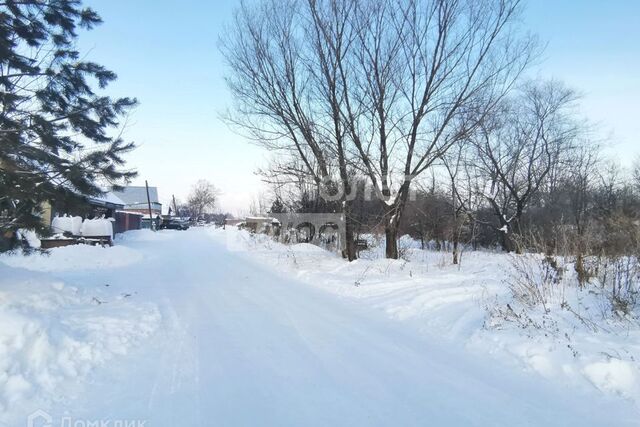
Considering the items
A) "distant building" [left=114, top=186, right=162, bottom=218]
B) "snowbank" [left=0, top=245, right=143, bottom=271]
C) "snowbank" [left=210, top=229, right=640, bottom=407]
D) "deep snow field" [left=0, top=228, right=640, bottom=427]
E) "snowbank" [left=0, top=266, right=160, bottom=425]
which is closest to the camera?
"deep snow field" [left=0, top=228, right=640, bottom=427]

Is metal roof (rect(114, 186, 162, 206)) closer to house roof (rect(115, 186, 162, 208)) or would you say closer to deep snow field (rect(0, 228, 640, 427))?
house roof (rect(115, 186, 162, 208))

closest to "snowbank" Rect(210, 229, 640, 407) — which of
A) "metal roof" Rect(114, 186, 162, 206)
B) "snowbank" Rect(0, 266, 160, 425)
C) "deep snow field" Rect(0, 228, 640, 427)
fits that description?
"deep snow field" Rect(0, 228, 640, 427)

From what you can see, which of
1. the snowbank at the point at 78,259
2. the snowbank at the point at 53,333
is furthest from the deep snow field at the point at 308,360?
the snowbank at the point at 78,259

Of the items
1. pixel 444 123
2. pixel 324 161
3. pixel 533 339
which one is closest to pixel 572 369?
pixel 533 339

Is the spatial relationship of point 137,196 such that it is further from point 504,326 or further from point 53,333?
point 504,326

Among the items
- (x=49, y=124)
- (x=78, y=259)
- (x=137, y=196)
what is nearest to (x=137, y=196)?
(x=137, y=196)

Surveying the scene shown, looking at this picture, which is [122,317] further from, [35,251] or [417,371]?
[417,371]

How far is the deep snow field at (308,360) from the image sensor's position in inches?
134

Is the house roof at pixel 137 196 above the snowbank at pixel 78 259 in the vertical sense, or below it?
above

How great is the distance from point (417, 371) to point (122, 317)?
4.48 meters

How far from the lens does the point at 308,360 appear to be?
4566 millimetres

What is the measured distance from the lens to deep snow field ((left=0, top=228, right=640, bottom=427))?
3406 mm

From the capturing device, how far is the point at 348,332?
5.76m

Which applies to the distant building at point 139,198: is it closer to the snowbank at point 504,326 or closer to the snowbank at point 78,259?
the snowbank at point 78,259
